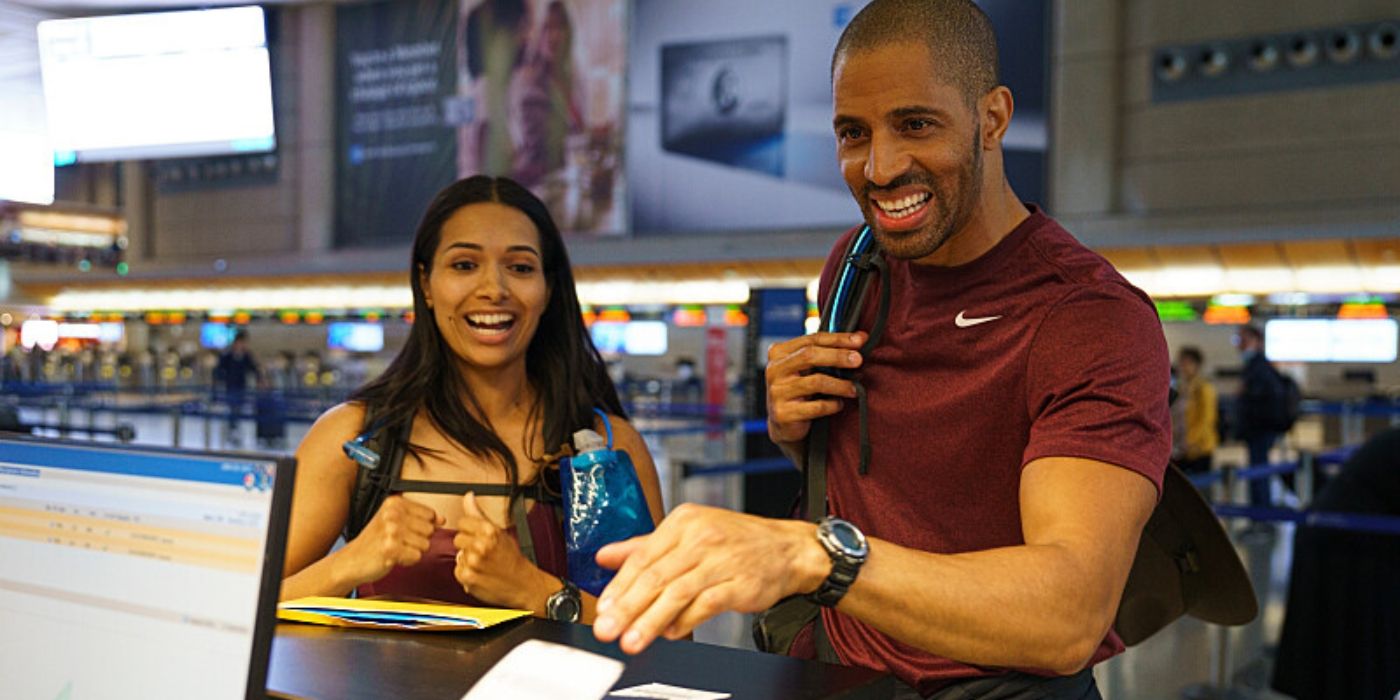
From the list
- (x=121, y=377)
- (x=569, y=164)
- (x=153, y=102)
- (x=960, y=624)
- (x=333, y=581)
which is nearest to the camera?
(x=960, y=624)

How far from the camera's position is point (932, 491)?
1542mm

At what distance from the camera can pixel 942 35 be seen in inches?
58.1

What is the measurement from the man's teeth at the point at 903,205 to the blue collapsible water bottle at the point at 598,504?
25.9 inches

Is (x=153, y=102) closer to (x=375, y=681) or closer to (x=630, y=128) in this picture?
(x=375, y=681)

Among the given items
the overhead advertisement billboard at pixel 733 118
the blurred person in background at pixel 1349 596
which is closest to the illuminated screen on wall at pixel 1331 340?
the overhead advertisement billboard at pixel 733 118

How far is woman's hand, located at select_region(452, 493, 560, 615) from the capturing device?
1670 millimetres

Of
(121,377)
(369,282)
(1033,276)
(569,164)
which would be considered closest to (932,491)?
(1033,276)

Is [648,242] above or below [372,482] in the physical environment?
above

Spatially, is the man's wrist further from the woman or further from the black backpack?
the black backpack

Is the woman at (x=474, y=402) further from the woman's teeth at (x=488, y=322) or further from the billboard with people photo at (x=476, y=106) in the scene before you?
the billboard with people photo at (x=476, y=106)

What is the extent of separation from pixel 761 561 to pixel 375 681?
458mm

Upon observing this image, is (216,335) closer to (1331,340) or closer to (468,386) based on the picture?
(1331,340)

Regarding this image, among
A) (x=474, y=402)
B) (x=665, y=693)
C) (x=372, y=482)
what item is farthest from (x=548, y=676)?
(x=474, y=402)

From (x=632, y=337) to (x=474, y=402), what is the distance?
57.4ft
